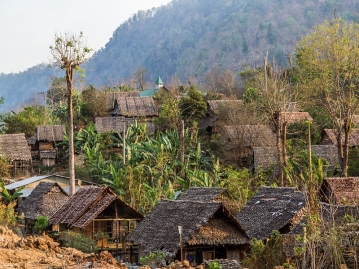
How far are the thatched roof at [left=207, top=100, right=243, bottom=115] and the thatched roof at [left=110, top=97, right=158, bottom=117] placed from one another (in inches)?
153

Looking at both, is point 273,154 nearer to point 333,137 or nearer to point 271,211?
point 333,137

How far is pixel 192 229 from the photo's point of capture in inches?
778

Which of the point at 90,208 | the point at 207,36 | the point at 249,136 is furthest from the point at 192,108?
the point at 207,36

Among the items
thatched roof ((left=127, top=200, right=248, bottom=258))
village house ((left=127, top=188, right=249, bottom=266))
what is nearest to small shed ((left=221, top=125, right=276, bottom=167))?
village house ((left=127, top=188, right=249, bottom=266))

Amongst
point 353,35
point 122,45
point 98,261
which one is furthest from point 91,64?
point 98,261

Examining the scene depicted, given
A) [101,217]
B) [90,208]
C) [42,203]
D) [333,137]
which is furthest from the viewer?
[333,137]

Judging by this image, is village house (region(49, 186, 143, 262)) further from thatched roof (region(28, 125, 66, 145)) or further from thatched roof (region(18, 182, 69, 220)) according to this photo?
thatched roof (region(28, 125, 66, 145))

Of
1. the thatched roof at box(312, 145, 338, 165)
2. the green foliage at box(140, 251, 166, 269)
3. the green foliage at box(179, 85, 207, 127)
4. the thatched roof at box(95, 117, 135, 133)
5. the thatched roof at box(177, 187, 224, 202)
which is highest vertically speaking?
the green foliage at box(179, 85, 207, 127)

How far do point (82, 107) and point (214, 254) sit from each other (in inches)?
1152

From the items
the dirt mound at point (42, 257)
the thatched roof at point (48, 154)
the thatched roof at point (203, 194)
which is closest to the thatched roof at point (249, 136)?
the thatched roof at point (48, 154)

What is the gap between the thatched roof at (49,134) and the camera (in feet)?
144

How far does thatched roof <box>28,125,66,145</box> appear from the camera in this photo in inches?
1729

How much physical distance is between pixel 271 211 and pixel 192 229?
368 cm

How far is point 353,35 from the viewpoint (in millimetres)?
27422
